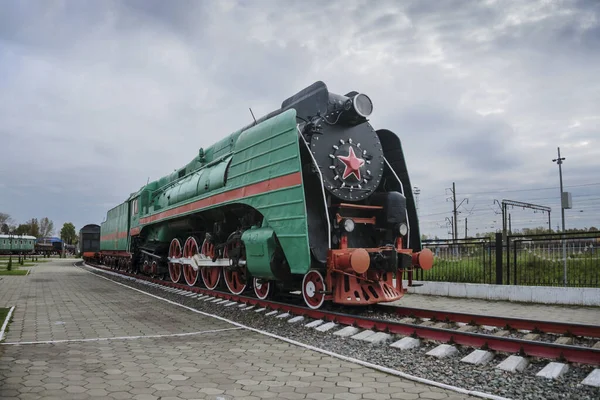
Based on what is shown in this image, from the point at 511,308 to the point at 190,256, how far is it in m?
7.85

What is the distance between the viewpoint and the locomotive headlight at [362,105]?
771cm

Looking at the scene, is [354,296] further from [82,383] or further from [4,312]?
[4,312]

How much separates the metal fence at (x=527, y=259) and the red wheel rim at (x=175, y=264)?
23.2 ft

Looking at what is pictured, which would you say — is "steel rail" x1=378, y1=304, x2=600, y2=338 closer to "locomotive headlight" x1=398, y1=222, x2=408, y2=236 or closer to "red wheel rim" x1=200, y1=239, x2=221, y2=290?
"locomotive headlight" x1=398, y1=222, x2=408, y2=236

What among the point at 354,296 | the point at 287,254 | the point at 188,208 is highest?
the point at 188,208

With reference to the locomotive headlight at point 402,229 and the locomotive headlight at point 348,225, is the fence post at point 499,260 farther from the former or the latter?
the locomotive headlight at point 348,225

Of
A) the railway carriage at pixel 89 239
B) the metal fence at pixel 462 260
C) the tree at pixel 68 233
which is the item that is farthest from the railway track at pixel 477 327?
the tree at pixel 68 233

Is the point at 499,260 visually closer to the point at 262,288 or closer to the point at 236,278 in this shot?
the point at 262,288

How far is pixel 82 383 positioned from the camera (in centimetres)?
388

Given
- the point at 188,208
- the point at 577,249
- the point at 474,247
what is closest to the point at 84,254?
the point at 188,208

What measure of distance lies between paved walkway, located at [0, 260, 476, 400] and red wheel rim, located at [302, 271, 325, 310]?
4.72ft

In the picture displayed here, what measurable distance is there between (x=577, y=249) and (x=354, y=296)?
5.71 m

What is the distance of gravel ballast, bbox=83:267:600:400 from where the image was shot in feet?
12.0

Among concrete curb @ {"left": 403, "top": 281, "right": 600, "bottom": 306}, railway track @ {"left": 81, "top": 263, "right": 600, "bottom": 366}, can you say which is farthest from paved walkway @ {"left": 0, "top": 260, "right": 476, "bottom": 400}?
concrete curb @ {"left": 403, "top": 281, "right": 600, "bottom": 306}
